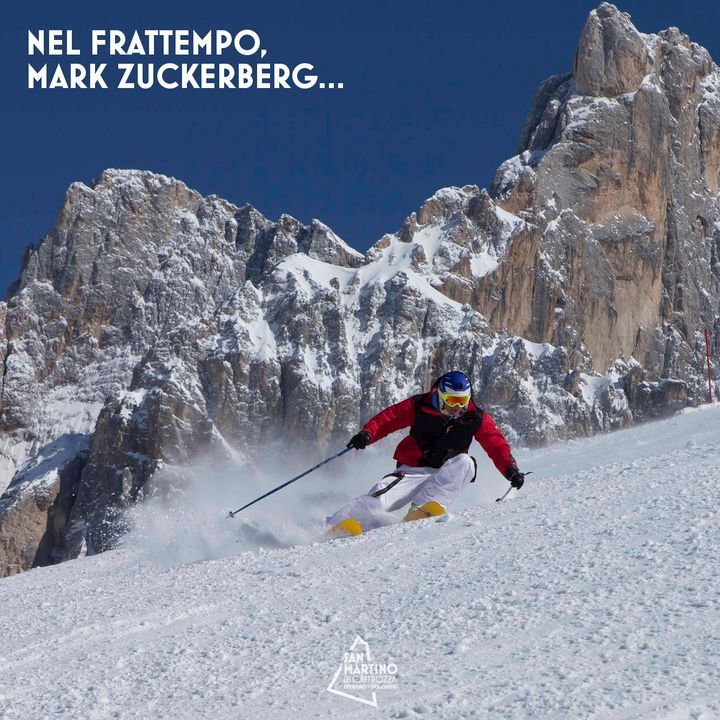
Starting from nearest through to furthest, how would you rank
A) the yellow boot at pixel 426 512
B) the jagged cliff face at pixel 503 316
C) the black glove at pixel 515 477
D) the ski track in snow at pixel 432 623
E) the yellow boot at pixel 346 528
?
the ski track in snow at pixel 432 623
the yellow boot at pixel 346 528
the yellow boot at pixel 426 512
the black glove at pixel 515 477
the jagged cliff face at pixel 503 316

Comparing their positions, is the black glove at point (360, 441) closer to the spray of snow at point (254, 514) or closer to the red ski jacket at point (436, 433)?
the red ski jacket at point (436, 433)

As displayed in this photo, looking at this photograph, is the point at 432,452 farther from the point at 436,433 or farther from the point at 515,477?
the point at 515,477

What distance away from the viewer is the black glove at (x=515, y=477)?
10.8 meters

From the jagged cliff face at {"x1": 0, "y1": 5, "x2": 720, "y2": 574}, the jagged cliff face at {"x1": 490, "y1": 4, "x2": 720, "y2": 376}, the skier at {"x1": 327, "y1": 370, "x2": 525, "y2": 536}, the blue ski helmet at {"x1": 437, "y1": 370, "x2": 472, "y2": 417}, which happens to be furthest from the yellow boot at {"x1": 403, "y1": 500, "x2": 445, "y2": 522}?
the jagged cliff face at {"x1": 490, "y1": 4, "x2": 720, "y2": 376}

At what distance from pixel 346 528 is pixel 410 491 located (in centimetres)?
112

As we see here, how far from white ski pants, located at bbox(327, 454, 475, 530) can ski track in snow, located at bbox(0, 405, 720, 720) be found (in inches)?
33.5

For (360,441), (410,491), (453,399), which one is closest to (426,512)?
(410,491)

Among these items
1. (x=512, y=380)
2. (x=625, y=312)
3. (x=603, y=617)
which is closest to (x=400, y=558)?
(x=603, y=617)

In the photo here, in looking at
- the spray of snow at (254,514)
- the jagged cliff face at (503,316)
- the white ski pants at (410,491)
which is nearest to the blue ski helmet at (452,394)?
the white ski pants at (410,491)

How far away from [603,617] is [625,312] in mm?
130631

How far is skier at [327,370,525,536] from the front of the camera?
10.7 metres

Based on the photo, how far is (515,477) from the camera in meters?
10.8

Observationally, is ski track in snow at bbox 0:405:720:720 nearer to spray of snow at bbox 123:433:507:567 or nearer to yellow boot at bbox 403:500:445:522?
yellow boot at bbox 403:500:445:522

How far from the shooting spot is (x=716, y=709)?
4.69 metres
